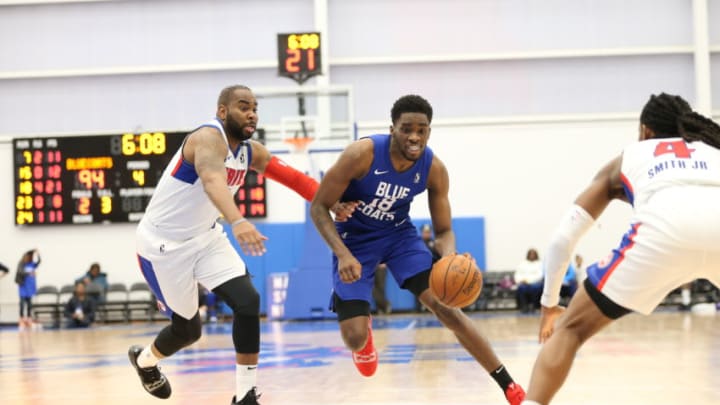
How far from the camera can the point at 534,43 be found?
19.8 meters

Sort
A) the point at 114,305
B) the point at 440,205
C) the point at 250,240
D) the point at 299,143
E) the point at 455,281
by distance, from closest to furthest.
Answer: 1. the point at 250,240
2. the point at 455,281
3. the point at 440,205
4. the point at 299,143
5. the point at 114,305

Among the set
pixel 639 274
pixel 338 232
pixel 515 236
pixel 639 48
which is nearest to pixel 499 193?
pixel 515 236

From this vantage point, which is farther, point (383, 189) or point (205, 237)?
point (205, 237)

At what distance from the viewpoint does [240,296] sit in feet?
17.7

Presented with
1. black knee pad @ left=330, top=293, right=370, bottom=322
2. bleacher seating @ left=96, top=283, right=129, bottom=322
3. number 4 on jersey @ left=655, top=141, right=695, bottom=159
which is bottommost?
bleacher seating @ left=96, top=283, right=129, bottom=322

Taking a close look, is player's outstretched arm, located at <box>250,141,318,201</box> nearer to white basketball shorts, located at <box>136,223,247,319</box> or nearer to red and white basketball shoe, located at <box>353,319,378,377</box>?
white basketball shorts, located at <box>136,223,247,319</box>

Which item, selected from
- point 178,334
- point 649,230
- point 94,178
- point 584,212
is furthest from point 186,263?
point 94,178

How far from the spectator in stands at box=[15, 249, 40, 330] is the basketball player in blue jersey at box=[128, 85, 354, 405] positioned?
13.5 meters

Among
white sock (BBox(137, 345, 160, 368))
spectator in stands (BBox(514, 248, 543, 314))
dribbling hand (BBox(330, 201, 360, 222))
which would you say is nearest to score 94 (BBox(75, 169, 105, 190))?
spectator in stands (BBox(514, 248, 543, 314))

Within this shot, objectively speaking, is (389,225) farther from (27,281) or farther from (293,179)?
(27,281)

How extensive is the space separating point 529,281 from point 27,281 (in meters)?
9.46

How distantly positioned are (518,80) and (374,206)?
48.0 ft

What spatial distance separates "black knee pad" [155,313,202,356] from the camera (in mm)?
5906

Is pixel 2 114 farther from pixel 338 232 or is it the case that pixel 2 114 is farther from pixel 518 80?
pixel 338 232
